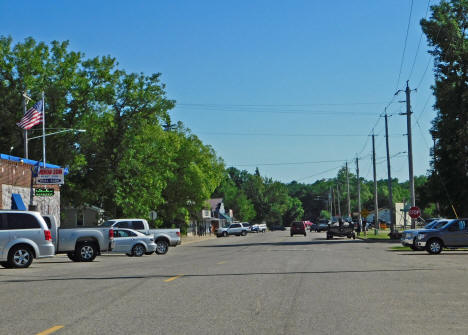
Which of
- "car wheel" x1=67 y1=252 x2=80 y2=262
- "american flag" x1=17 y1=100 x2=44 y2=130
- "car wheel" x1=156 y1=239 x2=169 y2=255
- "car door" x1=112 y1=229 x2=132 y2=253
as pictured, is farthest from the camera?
"american flag" x1=17 y1=100 x2=44 y2=130

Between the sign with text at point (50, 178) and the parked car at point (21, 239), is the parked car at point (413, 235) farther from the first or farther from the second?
the sign with text at point (50, 178)

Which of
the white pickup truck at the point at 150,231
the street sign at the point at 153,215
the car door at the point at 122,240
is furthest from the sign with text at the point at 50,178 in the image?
the street sign at the point at 153,215

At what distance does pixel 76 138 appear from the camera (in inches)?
2165

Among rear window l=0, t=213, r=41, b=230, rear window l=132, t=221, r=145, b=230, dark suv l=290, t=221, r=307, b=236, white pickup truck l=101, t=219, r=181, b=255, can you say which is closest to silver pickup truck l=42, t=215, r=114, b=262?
rear window l=0, t=213, r=41, b=230

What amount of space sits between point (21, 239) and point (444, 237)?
19179 mm

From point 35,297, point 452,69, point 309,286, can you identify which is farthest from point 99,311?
point 452,69

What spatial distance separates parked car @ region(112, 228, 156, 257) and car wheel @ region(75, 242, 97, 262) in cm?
309

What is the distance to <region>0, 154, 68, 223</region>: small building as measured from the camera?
3738 centimetres

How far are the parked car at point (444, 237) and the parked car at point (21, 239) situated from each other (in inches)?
685

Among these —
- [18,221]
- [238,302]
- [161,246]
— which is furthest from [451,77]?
[238,302]

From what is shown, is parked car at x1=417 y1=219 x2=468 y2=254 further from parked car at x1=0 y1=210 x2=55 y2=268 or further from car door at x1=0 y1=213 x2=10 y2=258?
car door at x1=0 y1=213 x2=10 y2=258

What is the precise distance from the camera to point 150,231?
1426 inches

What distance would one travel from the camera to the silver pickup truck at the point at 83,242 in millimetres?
28266

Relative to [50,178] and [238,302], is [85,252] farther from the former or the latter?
[238,302]
